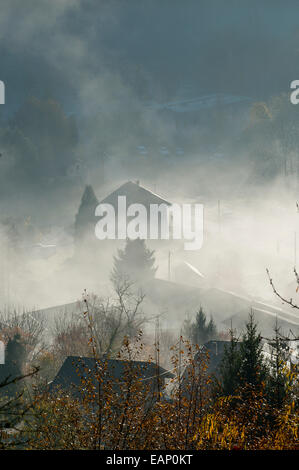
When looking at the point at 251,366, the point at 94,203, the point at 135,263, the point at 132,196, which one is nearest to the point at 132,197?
the point at 132,196

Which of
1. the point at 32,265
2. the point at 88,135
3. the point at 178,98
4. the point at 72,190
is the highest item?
the point at 178,98

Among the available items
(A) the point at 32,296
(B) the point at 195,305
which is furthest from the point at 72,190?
(B) the point at 195,305

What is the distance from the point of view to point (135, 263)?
66.6m

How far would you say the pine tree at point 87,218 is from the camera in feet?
296

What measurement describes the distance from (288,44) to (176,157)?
69.8m

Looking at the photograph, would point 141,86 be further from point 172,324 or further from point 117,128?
point 172,324

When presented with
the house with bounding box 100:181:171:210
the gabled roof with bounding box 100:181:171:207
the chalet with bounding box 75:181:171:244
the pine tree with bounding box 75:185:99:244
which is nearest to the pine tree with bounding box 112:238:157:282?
the chalet with bounding box 75:181:171:244

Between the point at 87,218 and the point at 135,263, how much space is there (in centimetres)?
2653

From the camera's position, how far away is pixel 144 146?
145625 mm

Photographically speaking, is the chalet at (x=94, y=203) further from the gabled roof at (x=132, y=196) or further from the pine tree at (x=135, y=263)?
the pine tree at (x=135, y=263)

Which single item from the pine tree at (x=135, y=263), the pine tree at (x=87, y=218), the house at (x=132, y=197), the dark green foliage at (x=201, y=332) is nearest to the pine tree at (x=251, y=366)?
the dark green foliage at (x=201, y=332)

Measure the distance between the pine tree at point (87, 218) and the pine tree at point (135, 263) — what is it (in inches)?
921

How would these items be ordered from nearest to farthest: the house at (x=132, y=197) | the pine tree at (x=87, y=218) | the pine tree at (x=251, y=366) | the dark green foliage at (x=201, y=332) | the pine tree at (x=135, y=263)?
the pine tree at (x=251, y=366) → the dark green foliage at (x=201, y=332) → the pine tree at (x=135, y=263) → the pine tree at (x=87, y=218) → the house at (x=132, y=197)

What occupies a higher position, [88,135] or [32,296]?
[88,135]
